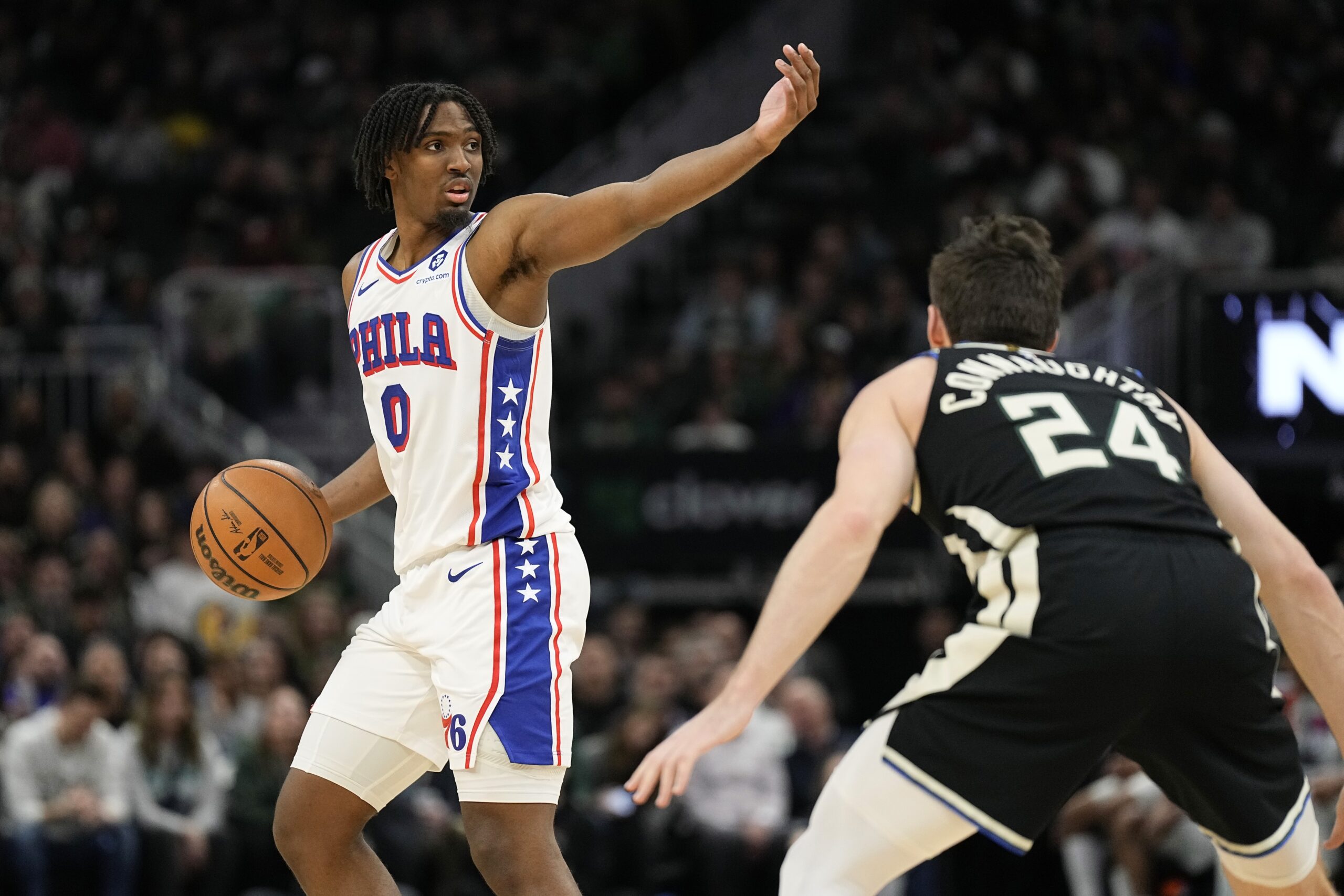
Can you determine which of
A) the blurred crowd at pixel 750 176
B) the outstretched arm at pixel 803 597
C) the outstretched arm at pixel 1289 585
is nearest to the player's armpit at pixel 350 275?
the outstretched arm at pixel 803 597

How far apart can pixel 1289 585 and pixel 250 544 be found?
9.33 ft

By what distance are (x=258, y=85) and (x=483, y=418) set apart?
576 inches

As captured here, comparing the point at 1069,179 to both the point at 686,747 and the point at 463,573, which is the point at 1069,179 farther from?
the point at 686,747

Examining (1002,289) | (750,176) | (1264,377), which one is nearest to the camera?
(1002,289)

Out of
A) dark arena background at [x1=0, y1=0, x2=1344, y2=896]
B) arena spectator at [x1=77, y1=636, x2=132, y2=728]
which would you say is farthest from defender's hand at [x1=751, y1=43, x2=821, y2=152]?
arena spectator at [x1=77, y1=636, x2=132, y2=728]

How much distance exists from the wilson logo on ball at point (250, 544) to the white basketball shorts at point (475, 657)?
0.50 m

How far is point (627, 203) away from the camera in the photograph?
4.41m

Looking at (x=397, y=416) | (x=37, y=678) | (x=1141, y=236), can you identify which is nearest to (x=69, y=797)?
(x=37, y=678)

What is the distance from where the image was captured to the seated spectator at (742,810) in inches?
368

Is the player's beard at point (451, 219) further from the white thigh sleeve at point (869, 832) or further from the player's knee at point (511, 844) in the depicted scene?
the white thigh sleeve at point (869, 832)

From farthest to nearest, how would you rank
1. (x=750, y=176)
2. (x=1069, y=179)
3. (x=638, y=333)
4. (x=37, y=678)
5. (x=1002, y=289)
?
(x=750, y=176) < (x=638, y=333) < (x=1069, y=179) < (x=37, y=678) < (x=1002, y=289)

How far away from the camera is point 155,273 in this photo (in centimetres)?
1647

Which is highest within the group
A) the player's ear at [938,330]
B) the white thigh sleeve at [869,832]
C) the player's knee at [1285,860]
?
the player's ear at [938,330]

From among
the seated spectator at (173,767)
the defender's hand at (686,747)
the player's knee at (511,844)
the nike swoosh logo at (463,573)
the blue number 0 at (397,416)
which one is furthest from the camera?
the seated spectator at (173,767)
